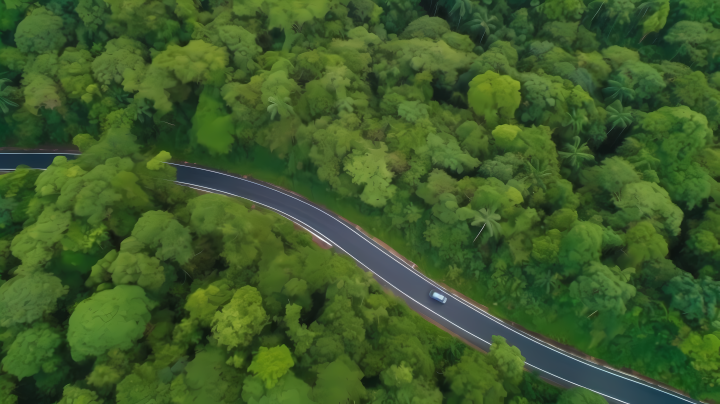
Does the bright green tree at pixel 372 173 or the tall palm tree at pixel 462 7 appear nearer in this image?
the bright green tree at pixel 372 173

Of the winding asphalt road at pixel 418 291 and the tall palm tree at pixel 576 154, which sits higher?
the tall palm tree at pixel 576 154

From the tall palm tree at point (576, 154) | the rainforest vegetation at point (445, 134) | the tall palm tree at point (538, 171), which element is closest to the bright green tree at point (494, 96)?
the rainforest vegetation at point (445, 134)

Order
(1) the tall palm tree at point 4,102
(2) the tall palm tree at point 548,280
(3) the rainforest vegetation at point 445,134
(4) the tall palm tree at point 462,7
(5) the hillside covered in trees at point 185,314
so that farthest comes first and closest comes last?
1. (4) the tall palm tree at point 462,7
2. (1) the tall palm tree at point 4,102
3. (2) the tall palm tree at point 548,280
4. (3) the rainforest vegetation at point 445,134
5. (5) the hillside covered in trees at point 185,314

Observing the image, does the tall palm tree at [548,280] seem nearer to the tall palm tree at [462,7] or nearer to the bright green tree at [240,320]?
the bright green tree at [240,320]

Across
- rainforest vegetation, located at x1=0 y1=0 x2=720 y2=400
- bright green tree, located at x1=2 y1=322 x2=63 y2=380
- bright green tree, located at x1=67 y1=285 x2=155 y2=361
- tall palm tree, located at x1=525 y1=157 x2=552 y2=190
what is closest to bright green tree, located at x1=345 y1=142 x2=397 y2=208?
rainforest vegetation, located at x1=0 y1=0 x2=720 y2=400

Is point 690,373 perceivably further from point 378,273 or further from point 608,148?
point 378,273

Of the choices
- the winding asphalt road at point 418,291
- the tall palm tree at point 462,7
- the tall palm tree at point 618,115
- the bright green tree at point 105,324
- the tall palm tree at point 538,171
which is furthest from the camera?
the tall palm tree at point 462,7

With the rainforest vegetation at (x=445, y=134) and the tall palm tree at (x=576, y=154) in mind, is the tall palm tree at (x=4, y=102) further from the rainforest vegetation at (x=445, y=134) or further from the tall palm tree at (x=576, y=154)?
the tall palm tree at (x=576, y=154)

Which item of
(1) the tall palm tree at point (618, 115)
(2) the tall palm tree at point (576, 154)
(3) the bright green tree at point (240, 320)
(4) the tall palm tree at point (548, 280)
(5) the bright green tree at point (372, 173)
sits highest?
(1) the tall palm tree at point (618, 115)
